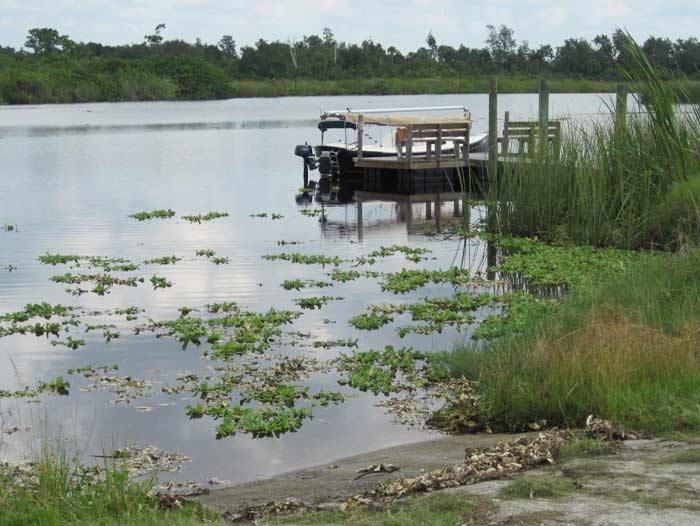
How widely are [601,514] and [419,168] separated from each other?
25144 mm

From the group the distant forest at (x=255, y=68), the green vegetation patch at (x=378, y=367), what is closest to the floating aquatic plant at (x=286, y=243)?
the green vegetation patch at (x=378, y=367)

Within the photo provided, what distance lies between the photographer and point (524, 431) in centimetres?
808

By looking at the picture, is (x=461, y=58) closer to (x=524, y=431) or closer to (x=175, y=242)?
(x=175, y=242)

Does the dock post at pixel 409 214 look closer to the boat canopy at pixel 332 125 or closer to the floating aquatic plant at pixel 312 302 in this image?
the boat canopy at pixel 332 125

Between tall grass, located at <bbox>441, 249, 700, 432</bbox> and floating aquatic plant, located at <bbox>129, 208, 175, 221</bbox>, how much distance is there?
622 inches

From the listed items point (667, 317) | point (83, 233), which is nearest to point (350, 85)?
point (83, 233)

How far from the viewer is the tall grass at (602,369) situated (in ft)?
25.2

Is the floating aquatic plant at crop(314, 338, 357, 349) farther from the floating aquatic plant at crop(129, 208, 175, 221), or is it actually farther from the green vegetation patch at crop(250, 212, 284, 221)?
the floating aquatic plant at crop(129, 208, 175, 221)

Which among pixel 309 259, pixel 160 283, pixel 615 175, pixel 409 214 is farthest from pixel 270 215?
pixel 615 175

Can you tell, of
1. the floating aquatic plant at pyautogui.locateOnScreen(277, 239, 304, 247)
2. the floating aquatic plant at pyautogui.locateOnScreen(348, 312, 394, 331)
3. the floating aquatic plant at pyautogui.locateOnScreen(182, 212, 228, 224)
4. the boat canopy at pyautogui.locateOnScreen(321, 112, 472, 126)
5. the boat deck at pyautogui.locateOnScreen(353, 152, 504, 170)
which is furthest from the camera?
the boat canopy at pyautogui.locateOnScreen(321, 112, 472, 126)

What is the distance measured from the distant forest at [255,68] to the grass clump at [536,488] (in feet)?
223

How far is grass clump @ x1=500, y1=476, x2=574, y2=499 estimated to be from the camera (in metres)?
5.73

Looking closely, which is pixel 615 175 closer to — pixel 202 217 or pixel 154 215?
pixel 202 217

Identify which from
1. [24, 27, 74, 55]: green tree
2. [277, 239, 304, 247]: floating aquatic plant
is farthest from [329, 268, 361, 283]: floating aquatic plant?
[24, 27, 74, 55]: green tree
